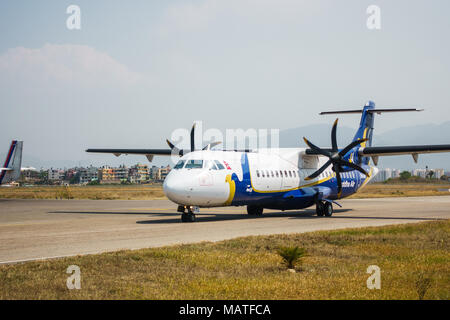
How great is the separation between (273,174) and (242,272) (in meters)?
15.1

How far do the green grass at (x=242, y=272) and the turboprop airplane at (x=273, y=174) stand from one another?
6.82 m

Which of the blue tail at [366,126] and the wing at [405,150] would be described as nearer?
the wing at [405,150]

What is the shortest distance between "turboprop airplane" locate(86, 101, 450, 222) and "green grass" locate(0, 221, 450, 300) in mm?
6816

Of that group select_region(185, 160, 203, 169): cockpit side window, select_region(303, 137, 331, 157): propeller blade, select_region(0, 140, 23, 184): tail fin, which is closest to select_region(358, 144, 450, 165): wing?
select_region(303, 137, 331, 157): propeller blade

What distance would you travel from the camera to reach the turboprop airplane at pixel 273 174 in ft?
68.0

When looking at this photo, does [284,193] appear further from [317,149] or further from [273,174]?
[317,149]

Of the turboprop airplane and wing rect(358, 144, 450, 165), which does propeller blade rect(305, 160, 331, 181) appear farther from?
wing rect(358, 144, 450, 165)

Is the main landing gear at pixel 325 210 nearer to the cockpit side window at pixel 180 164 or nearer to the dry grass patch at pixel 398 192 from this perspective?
the cockpit side window at pixel 180 164

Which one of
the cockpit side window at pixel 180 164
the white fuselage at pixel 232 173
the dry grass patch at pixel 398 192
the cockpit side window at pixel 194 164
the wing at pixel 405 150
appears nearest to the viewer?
the white fuselage at pixel 232 173
